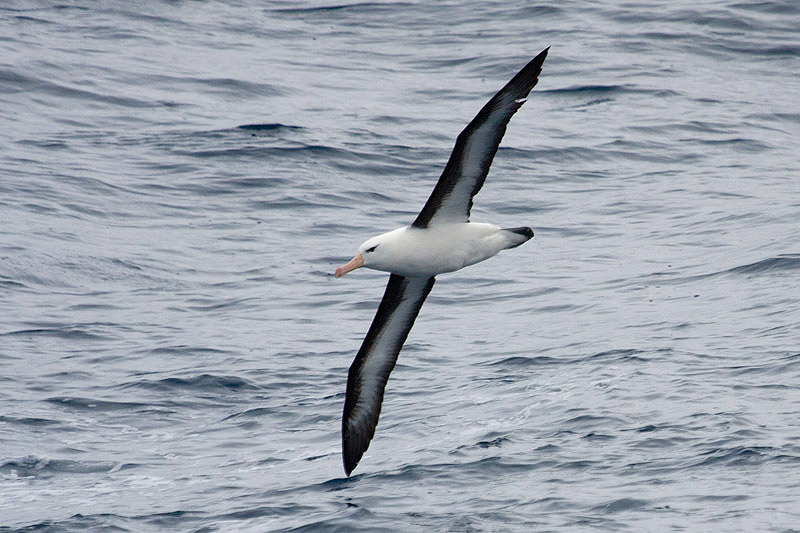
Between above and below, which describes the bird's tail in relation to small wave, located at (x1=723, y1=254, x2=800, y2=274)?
above

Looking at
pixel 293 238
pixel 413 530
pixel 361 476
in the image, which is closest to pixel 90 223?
pixel 293 238

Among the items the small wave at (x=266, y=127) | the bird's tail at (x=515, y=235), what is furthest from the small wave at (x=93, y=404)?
the small wave at (x=266, y=127)

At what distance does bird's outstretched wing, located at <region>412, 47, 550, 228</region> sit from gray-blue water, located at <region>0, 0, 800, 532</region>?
7.51 ft

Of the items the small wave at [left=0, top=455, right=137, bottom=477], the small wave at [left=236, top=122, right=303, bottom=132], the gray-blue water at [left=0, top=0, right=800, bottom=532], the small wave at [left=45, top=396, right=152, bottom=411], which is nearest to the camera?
the gray-blue water at [left=0, top=0, right=800, bottom=532]

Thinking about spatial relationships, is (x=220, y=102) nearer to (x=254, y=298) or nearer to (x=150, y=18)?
(x=150, y=18)

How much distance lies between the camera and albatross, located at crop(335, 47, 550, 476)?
9.09 m

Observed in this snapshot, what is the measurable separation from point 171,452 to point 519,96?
5.08m

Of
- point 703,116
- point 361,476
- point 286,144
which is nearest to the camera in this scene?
point 361,476

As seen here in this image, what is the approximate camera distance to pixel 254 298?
49.9ft

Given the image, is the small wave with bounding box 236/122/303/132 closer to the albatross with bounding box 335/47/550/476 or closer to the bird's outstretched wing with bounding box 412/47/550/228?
the albatross with bounding box 335/47/550/476

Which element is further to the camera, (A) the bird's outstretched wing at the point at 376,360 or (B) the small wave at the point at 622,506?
(A) the bird's outstretched wing at the point at 376,360

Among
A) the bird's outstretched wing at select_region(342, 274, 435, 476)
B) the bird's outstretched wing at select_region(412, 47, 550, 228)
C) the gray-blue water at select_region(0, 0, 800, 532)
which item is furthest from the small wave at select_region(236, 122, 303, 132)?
the bird's outstretched wing at select_region(412, 47, 550, 228)

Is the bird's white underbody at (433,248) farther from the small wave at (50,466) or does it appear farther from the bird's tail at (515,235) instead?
the small wave at (50,466)

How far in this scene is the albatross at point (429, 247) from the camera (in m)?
9.09
